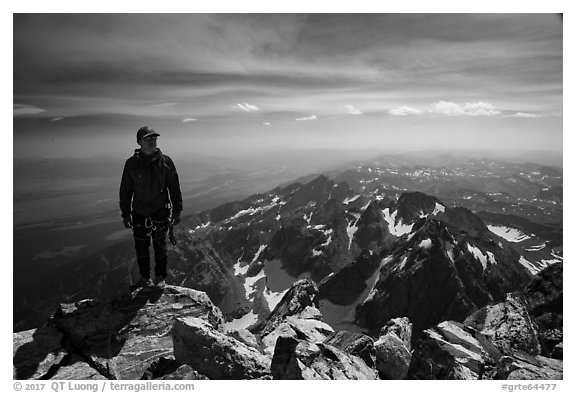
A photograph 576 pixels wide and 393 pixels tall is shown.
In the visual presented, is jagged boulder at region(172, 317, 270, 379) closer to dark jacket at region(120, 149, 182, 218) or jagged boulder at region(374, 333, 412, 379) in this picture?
dark jacket at region(120, 149, 182, 218)

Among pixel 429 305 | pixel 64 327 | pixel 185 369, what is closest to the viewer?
pixel 185 369

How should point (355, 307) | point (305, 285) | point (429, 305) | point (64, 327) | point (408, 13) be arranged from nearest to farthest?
point (64, 327) → point (408, 13) → point (305, 285) → point (429, 305) → point (355, 307)

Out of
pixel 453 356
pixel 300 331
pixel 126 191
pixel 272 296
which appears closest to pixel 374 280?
pixel 272 296

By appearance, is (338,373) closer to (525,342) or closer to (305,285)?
(525,342)

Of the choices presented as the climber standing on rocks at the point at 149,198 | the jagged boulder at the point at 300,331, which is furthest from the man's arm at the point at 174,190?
the jagged boulder at the point at 300,331

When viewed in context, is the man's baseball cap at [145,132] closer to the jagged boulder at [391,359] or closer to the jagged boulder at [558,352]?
the jagged boulder at [391,359]
